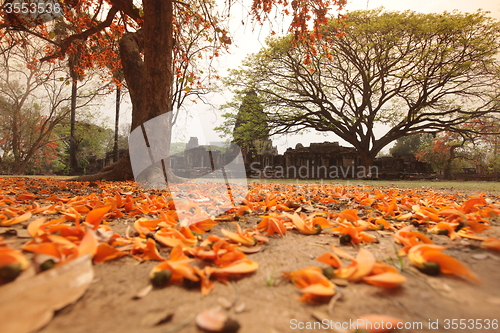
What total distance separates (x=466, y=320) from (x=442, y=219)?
1.24 metres

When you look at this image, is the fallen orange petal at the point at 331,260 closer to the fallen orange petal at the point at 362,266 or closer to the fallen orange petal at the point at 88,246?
the fallen orange petal at the point at 362,266

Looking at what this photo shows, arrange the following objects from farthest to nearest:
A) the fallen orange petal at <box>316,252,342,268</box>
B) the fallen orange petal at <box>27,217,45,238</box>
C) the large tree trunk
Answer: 1. the large tree trunk
2. the fallen orange petal at <box>27,217,45,238</box>
3. the fallen orange petal at <box>316,252,342,268</box>

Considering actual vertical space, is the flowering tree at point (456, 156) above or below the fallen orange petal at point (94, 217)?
above

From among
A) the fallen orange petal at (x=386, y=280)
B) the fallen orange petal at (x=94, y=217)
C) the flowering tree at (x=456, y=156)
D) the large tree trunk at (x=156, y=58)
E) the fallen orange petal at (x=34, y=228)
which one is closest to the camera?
the fallen orange petal at (x=386, y=280)

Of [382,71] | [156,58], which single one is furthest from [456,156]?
[156,58]

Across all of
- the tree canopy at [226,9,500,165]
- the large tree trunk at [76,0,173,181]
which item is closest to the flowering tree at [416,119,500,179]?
the tree canopy at [226,9,500,165]

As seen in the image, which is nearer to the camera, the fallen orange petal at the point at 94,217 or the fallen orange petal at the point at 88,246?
the fallen orange petal at the point at 88,246

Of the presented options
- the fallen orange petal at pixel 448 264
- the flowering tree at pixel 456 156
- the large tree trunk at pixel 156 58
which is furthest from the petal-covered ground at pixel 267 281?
the flowering tree at pixel 456 156

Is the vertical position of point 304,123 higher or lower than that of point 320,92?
lower

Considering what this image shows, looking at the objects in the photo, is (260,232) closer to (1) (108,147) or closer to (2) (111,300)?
(2) (111,300)

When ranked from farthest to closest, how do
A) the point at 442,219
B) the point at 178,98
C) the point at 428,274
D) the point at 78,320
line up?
the point at 178,98
the point at 442,219
the point at 428,274
the point at 78,320

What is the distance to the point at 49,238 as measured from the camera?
3.14 ft

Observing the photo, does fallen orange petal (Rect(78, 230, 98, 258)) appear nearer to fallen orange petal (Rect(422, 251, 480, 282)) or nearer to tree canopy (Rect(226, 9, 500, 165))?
fallen orange petal (Rect(422, 251, 480, 282))

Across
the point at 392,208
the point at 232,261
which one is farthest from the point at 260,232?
the point at 392,208
